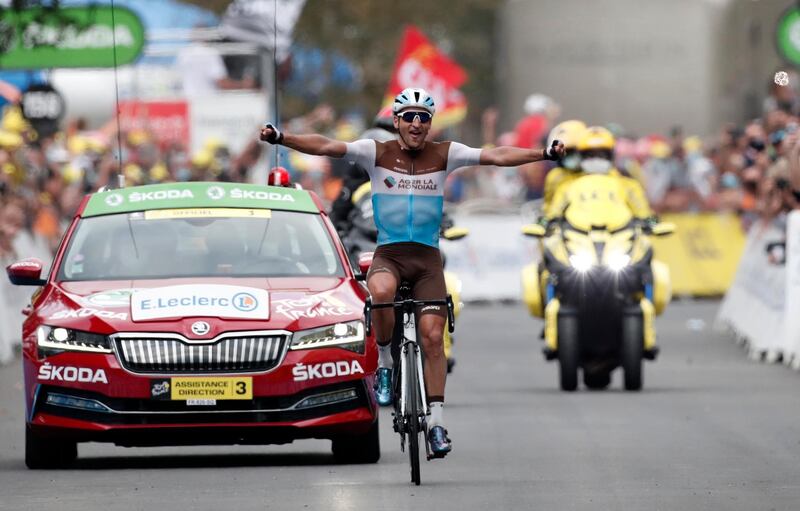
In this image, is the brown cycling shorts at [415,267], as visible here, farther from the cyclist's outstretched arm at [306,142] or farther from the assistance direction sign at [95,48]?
the assistance direction sign at [95,48]

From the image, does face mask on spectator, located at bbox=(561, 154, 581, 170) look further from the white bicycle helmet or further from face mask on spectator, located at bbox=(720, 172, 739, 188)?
face mask on spectator, located at bbox=(720, 172, 739, 188)

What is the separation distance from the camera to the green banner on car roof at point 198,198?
45.4 ft

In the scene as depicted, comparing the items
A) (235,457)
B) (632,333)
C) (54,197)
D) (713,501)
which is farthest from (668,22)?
(713,501)

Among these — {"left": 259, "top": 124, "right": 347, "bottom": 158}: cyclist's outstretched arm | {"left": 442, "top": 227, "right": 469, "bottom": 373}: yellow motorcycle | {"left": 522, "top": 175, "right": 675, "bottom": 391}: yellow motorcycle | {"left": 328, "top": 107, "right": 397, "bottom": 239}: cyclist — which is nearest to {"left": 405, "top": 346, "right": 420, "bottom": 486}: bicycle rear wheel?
{"left": 259, "top": 124, "right": 347, "bottom": 158}: cyclist's outstretched arm

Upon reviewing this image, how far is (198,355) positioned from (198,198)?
1.84 metres

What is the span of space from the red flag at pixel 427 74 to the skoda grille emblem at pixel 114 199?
20.8 metres

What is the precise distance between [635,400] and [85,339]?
5.99 m

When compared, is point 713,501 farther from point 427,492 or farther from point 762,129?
point 762,129

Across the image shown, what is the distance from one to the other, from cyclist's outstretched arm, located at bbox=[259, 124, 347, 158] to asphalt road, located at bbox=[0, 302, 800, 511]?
170 cm

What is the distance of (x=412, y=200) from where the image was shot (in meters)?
12.6

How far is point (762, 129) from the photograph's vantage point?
84.4 feet

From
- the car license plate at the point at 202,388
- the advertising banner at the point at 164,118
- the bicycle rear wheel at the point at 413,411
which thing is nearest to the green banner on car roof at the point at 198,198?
the car license plate at the point at 202,388

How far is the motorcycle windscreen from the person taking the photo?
18297 millimetres

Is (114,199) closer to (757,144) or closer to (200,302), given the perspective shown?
(200,302)
